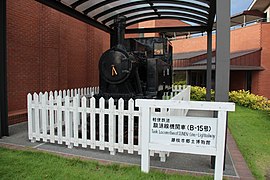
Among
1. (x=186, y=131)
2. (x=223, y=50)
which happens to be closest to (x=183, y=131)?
(x=186, y=131)

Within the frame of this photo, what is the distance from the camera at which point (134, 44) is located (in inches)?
368

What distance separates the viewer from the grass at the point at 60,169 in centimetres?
343

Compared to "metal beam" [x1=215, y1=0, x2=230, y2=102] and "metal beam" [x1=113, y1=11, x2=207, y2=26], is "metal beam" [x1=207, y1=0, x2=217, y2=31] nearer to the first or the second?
"metal beam" [x1=113, y1=11, x2=207, y2=26]

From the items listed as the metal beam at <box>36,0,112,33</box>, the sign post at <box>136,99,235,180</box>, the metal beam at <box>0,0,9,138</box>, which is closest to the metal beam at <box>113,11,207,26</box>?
the metal beam at <box>36,0,112,33</box>

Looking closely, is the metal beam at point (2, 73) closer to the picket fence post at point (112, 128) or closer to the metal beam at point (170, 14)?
the picket fence post at point (112, 128)

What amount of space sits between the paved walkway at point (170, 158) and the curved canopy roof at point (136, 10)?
3.43 meters

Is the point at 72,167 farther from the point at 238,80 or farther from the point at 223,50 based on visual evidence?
the point at 238,80

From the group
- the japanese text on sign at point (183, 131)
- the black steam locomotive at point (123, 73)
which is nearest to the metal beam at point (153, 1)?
the black steam locomotive at point (123, 73)

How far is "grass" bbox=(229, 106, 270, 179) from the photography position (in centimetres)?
401

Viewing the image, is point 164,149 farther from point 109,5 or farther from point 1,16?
point 109,5

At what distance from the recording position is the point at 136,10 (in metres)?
8.25

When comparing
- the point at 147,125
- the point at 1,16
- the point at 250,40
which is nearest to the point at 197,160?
the point at 147,125

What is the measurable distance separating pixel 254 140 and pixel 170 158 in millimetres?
2575

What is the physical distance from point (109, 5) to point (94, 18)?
0.74 m
